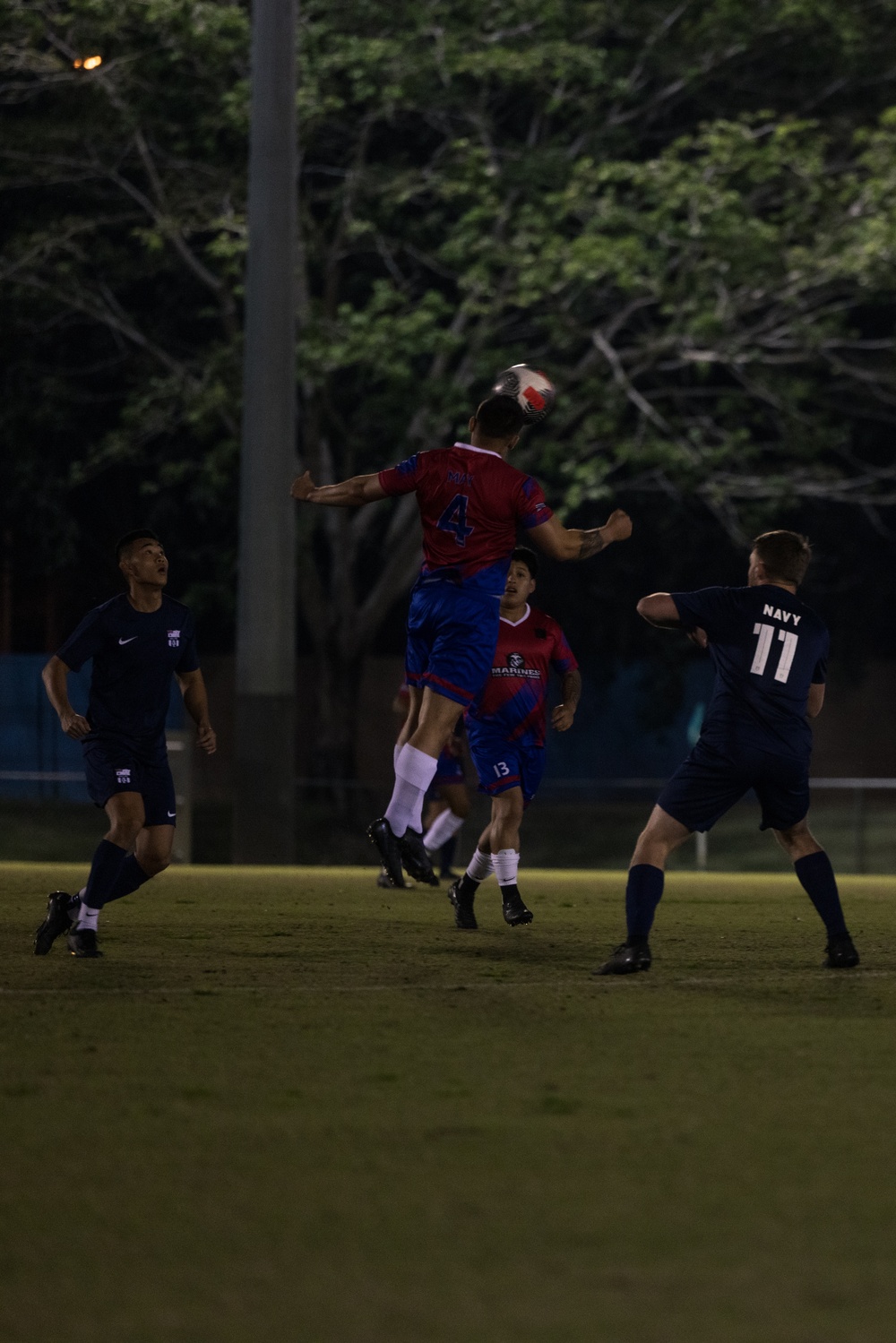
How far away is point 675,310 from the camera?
993 inches

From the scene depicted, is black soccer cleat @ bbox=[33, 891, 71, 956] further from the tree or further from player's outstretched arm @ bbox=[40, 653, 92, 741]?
the tree

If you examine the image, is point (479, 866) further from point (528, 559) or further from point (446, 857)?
point (446, 857)

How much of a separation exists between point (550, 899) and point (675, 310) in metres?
12.8

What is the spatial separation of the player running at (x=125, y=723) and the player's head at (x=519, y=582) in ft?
8.66

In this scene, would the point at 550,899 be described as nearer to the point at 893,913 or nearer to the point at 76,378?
the point at 893,913

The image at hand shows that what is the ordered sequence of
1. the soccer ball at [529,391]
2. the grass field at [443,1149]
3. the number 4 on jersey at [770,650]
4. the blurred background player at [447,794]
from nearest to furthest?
1. the grass field at [443,1149]
2. the number 4 on jersey at [770,650]
3. the soccer ball at [529,391]
4. the blurred background player at [447,794]

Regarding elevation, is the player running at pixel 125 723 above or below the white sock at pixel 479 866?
above

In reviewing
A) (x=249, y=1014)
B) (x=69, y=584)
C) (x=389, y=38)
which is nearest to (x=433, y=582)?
(x=249, y=1014)

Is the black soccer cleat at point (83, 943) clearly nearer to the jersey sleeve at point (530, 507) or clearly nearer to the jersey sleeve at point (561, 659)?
the jersey sleeve at point (530, 507)

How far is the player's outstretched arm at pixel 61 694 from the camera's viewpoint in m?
Result: 9.30

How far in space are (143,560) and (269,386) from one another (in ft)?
33.9

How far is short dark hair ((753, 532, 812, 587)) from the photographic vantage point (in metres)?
8.81

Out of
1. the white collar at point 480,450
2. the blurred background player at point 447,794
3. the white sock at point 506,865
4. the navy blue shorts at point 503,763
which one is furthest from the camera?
the blurred background player at point 447,794

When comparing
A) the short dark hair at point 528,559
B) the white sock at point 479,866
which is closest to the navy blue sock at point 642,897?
the white sock at point 479,866
